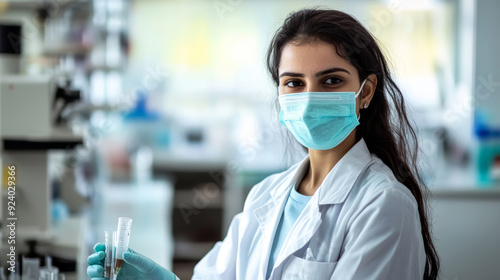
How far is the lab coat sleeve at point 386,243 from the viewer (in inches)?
48.8

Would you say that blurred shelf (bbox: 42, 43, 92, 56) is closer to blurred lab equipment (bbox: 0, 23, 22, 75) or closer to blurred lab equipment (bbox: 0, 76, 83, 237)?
blurred lab equipment (bbox: 0, 23, 22, 75)

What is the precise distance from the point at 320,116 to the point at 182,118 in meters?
4.41

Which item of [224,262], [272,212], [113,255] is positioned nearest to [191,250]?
[224,262]

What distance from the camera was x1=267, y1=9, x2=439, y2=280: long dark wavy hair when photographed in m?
1.42

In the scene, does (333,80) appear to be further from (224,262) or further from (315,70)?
(224,262)

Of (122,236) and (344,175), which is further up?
(344,175)

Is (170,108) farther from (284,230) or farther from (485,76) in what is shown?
(284,230)

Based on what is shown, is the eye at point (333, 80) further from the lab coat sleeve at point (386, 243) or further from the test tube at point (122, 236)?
the test tube at point (122, 236)

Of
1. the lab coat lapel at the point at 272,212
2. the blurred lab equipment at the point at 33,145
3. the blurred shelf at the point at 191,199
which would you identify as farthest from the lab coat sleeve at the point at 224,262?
the blurred shelf at the point at 191,199

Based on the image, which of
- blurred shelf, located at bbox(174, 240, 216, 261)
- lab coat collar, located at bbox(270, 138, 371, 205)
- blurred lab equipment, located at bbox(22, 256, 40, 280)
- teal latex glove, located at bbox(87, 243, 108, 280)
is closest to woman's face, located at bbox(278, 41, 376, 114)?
lab coat collar, located at bbox(270, 138, 371, 205)

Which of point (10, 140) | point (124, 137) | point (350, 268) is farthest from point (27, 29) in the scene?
point (350, 268)

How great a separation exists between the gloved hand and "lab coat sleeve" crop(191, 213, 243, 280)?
0.55ft

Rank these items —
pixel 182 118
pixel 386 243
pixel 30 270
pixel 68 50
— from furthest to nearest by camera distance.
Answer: pixel 182 118
pixel 68 50
pixel 30 270
pixel 386 243

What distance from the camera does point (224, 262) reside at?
5.45 ft
